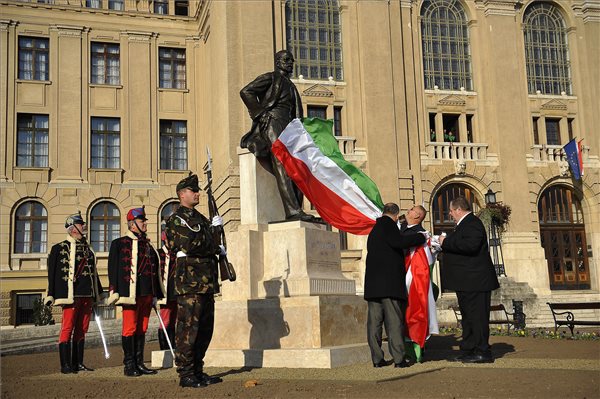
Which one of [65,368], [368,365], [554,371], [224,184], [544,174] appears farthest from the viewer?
[544,174]

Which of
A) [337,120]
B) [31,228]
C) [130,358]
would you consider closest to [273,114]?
[130,358]

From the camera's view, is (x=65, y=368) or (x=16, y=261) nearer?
(x=65, y=368)

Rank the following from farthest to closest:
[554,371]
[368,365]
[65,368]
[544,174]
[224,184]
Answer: [544,174], [224,184], [65,368], [368,365], [554,371]

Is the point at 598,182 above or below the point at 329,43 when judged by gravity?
below

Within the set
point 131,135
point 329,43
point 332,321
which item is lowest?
point 332,321

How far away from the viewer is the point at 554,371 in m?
7.16

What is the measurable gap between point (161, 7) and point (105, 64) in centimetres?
393

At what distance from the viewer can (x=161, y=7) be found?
31.0 m

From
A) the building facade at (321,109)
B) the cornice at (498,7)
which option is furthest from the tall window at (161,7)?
the cornice at (498,7)

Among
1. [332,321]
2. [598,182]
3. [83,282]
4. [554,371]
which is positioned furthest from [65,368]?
[598,182]

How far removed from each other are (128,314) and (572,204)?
25.5 meters

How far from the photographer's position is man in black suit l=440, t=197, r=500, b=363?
7.97 metres

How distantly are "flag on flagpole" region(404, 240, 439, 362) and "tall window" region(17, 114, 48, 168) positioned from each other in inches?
908

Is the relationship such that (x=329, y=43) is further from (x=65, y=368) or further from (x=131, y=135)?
(x=65, y=368)
